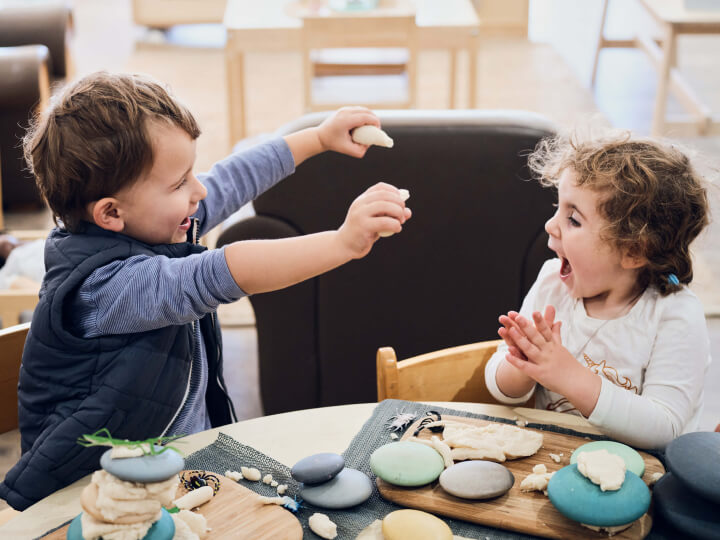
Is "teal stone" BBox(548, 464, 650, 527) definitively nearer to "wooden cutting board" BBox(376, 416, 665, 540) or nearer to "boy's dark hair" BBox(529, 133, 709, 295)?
"wooden cutting board" BBox(376, 416, 665, 540)

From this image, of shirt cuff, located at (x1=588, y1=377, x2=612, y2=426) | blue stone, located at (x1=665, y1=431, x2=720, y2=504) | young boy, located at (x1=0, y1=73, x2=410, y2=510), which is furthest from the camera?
shirt cuff, located at (x1=588, y1=377, x2=612, y2=426)

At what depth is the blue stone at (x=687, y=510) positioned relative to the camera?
1013 mm

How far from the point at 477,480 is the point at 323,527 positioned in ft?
0.65

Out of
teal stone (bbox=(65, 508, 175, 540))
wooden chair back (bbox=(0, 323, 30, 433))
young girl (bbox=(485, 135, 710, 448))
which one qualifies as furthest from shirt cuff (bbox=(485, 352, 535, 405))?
wooden chair back (bbox=(0, 323, 30, 433))

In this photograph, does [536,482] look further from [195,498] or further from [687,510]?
[195,498]

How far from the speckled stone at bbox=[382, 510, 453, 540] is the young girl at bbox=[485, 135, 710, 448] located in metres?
0.30

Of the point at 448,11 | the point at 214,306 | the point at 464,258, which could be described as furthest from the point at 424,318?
the point at 448,11

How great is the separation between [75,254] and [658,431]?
0.83 meters

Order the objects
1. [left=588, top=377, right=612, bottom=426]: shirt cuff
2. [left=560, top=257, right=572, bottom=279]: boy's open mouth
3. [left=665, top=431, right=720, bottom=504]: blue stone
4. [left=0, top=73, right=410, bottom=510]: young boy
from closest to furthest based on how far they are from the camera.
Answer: [left=665, top=431, right=720, bottom=504]: blue stone < [left=0, top=73, right=410, bottom=510]: young boy < [left=588, top=377, right=612, bottom=426]: shirt cuff < [left=560, top=257, right=572, bottom=279]: boy's open mouth

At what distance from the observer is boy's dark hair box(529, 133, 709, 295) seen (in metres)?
1.32

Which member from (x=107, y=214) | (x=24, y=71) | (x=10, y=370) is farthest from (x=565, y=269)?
(x=24, y=71)

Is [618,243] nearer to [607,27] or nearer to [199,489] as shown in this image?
[199,489]

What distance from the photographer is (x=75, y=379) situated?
1192 mm

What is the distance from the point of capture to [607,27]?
18.8 feet
